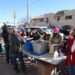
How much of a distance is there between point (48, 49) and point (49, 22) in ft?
157

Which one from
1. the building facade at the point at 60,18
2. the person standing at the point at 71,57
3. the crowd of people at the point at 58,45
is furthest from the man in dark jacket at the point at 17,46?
the building facade at the point at 60,18

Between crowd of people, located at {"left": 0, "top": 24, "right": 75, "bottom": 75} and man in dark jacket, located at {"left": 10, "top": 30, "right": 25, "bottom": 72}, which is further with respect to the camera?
man in dark jacket, located at {"left": 10, "top": 30, "right": 25, "bottom": 72}

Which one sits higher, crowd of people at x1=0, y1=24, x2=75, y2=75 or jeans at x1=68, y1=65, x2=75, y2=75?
crowd of people at x1=0, y1=24, x2=75, y2=75

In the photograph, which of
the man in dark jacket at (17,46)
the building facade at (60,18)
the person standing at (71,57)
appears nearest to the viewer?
the person standing at (71,57)

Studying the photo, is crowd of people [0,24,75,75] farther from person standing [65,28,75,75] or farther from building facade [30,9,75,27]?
building facade [30,9,75,27]

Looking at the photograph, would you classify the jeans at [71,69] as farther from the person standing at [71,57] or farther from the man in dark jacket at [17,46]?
the man in dark jacket at [17,46]

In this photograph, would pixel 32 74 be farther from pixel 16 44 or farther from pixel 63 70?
pixel 63 70

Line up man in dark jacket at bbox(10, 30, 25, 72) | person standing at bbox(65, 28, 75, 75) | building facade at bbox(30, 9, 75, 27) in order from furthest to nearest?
building facade at bbox(30, 9, 75, 27), man in dark jacket at bbox(10, 30, 25, 72), person standing at bbox(65, 28, 75, 75)

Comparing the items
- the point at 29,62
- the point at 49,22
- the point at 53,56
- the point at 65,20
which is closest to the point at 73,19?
the point at 65,20

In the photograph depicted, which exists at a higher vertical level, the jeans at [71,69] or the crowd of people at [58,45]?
the crowd of people at [58,45]

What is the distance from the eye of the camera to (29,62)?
31.0ft

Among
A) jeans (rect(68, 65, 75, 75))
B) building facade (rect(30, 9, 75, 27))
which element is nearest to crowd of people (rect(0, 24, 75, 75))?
jeans (rect(68, 65, 75, 75))

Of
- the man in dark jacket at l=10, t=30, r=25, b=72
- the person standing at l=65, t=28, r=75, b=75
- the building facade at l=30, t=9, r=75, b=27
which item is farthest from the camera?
the building facade at l=30, t=9, r=75, b=27

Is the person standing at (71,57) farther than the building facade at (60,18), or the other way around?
the building facade at (60,18)
